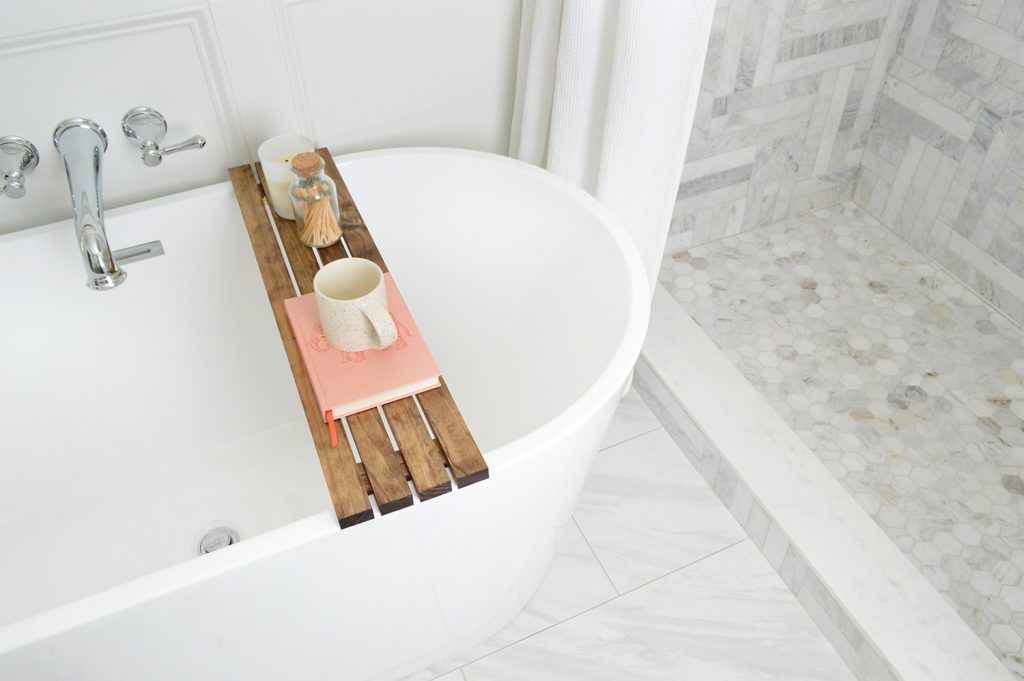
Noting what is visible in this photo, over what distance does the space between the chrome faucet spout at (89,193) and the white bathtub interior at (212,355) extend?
140mm

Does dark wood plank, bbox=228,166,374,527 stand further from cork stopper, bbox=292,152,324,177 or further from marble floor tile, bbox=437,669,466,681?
marble floor tile, bbox=437,669,466,681

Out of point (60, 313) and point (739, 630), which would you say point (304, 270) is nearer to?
point (60, 313)

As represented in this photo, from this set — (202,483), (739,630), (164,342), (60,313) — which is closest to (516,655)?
(739,630)

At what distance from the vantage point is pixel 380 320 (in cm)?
116

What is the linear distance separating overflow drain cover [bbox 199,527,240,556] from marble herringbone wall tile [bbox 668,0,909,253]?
4.41 ft

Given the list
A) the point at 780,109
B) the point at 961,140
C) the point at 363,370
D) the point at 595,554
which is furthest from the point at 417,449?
the point at 961,140

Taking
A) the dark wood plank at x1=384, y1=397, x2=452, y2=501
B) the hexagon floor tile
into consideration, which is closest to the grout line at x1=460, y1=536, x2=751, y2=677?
the hexagon floor tile

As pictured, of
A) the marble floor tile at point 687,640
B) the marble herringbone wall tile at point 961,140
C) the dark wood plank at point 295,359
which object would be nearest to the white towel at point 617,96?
the dark wood plank at point 295,359

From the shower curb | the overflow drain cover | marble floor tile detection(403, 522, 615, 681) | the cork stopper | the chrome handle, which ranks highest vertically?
the cork stopper

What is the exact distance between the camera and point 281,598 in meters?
1.10

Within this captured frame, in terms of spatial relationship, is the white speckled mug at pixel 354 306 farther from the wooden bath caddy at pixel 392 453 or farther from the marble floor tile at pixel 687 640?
the marble floor tile at pixel 687 640

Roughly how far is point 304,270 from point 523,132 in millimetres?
574

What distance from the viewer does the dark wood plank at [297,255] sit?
139cm

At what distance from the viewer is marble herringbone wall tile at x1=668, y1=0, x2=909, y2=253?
2.01m
